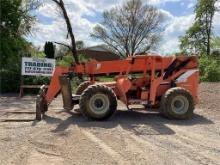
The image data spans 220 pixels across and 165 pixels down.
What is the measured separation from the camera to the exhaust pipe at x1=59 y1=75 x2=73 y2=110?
13.6 m

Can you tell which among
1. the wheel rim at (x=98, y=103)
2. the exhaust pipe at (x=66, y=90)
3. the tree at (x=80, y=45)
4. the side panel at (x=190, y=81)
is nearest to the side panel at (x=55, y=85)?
the exhaust pipe at (x=66, y=90)

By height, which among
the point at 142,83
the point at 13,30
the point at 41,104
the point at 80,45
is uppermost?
the point at 80,45

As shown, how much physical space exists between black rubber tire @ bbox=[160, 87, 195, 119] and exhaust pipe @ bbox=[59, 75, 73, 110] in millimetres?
2593

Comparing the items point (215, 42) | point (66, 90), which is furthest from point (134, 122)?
point (215, 42)

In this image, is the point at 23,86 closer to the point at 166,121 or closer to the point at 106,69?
the point at 106,69

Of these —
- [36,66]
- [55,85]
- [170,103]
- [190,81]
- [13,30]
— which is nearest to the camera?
[170,103]

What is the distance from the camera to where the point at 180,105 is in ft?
44.8

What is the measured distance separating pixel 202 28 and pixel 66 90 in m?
38.9

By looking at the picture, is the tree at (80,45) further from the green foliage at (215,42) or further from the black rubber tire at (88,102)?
the black rubber tire at (88,102)

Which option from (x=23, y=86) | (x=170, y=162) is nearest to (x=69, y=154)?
(x=170, y=162)

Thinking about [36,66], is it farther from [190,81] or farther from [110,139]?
[110,139]

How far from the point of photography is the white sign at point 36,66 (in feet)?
67.8

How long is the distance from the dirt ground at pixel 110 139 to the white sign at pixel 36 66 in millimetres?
6026

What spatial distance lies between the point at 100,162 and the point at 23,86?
13561 millimetres
